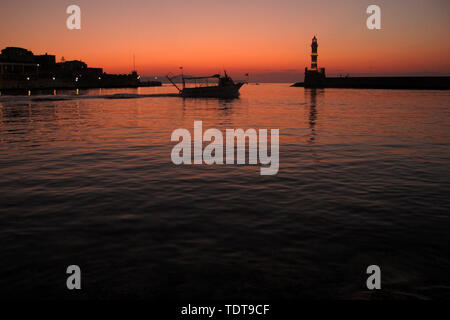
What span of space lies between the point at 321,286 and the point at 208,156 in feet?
38.9

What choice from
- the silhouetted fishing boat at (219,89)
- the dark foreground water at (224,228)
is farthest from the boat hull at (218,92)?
the dark foreground water at (224,228)

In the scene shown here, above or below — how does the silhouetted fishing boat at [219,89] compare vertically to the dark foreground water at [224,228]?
above

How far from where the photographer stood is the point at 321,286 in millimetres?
5500

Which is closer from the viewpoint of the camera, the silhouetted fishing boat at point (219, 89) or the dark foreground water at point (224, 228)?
the dark foreground water at point (224, 228)

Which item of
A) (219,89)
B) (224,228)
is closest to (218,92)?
(219,89)

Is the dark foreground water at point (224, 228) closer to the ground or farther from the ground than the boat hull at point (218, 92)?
closer to the ground

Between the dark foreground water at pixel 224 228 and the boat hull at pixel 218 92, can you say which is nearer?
the dark foreground water at pixel 224 228

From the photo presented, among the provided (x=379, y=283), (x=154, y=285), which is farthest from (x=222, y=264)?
(x=379, y=283)

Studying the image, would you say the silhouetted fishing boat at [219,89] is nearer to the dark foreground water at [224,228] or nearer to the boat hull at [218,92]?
the boat hull at [218,92]

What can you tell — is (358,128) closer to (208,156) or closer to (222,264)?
(208,156)

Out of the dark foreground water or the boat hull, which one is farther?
the boat hull

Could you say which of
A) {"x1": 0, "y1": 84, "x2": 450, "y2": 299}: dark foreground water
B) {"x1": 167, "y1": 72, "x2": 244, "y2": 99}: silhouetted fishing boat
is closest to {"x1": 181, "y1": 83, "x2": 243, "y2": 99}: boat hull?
{"x1": 167, "y1": 72, "x2": 244, "y2": 99}: silhouetted fishing boat

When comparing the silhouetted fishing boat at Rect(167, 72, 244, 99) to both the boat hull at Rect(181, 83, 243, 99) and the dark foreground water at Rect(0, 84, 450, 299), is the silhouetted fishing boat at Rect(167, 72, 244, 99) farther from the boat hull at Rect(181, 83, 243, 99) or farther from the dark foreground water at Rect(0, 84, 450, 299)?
the dark foreground water at Rect(0, 84, 450, 299)

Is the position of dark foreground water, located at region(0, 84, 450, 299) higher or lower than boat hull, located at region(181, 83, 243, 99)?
lower
